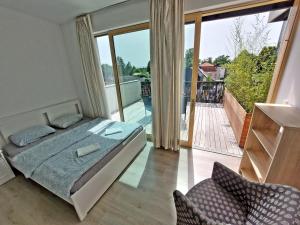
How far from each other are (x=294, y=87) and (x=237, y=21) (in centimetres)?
162

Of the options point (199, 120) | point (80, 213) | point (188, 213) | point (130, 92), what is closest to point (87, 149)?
point (80, 213)

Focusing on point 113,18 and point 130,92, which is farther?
point 130,92

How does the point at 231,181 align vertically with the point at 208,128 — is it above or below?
above

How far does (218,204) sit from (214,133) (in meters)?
2.10

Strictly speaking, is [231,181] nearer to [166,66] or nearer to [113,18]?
[166,66]

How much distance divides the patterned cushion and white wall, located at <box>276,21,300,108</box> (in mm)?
1219

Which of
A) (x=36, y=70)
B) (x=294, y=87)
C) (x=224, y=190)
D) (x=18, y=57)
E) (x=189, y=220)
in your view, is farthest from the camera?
(x=36, y=70)

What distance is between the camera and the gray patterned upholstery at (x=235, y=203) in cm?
82

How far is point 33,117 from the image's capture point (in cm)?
251

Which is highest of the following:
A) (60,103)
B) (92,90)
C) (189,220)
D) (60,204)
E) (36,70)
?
(36,70)

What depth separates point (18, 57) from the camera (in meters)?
2.33

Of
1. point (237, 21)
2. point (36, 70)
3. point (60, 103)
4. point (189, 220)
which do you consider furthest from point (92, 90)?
point (237, 21)

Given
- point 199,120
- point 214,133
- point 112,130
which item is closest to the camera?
point 112,130

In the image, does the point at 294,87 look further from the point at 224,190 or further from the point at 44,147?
the point at 44,147
